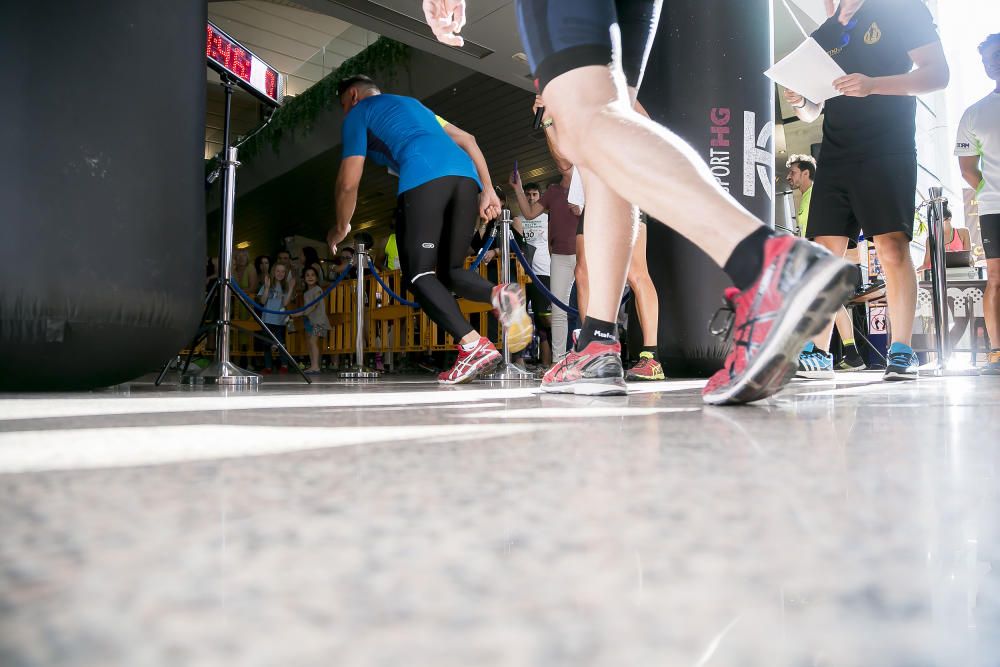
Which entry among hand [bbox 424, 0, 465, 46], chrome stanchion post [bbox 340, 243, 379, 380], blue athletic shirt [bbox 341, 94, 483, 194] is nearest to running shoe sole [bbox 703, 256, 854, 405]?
hand [bbox 424, 0, 465, 46]

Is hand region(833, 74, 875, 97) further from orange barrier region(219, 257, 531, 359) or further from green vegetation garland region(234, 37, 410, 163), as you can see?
green vegetation garland region(234, 37, 410, 163)

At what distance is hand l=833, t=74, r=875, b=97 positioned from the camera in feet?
8.46

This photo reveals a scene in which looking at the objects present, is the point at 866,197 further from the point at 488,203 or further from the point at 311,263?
the point at 311,263

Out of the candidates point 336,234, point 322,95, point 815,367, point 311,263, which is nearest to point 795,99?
point 815,367

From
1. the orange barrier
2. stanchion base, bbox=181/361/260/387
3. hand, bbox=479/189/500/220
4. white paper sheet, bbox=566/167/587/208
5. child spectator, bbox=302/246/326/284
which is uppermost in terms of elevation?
child spectator, bbox=302/246/326/284

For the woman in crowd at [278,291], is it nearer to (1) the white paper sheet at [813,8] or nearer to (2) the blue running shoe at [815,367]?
(2) the blue running shoe at [815,367]

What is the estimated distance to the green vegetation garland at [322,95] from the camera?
9203mm

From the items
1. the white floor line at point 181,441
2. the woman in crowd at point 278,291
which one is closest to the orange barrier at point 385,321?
the woman in crowd at point 278,291

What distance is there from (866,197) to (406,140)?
198 centimetres

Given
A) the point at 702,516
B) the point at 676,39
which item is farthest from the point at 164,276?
the point at 676,39

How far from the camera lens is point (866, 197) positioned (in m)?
2.74

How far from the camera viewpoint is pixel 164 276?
6.48ft

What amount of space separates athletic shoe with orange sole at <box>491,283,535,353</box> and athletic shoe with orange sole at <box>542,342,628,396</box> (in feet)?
3.89

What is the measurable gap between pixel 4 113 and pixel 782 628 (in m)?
2.15
